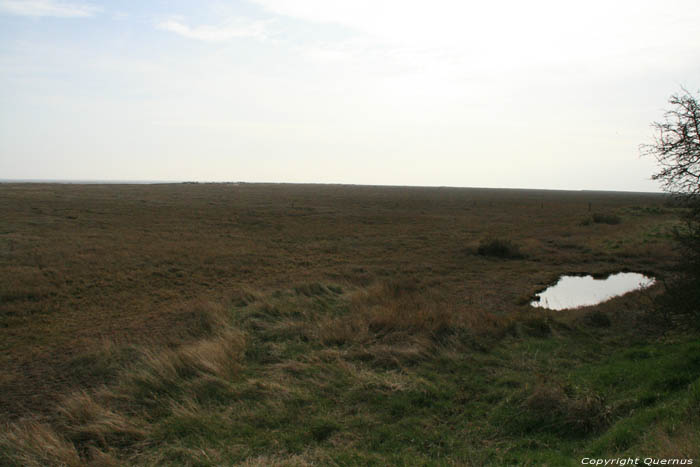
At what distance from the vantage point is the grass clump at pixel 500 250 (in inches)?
880

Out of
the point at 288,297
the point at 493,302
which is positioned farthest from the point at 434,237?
the point at 288,297

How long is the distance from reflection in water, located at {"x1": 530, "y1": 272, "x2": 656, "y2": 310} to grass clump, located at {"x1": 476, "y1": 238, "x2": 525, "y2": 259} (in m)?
4.20

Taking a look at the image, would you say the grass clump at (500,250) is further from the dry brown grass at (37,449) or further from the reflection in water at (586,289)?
the dry brown grass at (37,449)

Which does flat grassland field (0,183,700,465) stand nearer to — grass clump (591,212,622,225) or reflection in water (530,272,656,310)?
reflection in water (530,272,656,310)

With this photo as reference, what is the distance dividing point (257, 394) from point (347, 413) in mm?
1598

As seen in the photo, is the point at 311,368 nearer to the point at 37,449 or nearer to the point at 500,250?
the point at 37,449

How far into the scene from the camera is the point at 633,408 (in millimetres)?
5340

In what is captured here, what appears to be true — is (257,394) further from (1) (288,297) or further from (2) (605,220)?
(2) (605,220)

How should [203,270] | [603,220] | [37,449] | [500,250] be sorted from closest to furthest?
[37,449]
[203,270]
[500,250]
[603,220]

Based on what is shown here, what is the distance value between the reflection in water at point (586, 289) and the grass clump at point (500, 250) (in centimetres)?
420

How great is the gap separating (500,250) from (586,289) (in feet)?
20.9

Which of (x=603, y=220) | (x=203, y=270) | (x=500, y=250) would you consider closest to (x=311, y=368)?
→ (x=203, y=270)

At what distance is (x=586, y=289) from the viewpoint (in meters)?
16.4

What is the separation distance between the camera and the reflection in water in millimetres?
14133
